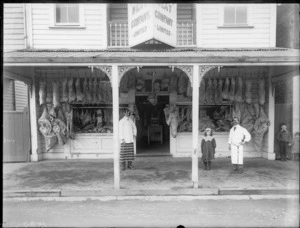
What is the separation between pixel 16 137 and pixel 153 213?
726 cm

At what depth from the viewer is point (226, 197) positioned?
6.25 metres

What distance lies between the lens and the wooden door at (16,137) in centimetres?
994

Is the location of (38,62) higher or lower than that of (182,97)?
higher

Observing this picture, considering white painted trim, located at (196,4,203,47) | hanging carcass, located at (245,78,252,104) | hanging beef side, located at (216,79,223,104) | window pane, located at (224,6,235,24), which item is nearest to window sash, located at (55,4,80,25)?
white painted trim, located at (196,4,203,47)

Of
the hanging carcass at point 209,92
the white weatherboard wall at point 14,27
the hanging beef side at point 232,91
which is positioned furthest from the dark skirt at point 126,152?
the white weatherboard wall at point 14,27

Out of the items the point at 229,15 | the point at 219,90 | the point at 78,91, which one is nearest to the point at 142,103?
the point at 78,91

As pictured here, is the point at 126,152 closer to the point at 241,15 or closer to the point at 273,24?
the point at 241,15

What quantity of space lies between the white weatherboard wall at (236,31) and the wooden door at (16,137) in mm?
7800

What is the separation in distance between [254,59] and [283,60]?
818 mm

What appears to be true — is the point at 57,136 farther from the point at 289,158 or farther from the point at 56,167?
the point at 289,158

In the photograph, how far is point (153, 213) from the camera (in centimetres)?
534

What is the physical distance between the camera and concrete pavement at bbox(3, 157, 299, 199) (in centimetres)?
641

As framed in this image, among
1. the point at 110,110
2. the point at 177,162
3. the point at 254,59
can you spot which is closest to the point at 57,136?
the point at 110,110

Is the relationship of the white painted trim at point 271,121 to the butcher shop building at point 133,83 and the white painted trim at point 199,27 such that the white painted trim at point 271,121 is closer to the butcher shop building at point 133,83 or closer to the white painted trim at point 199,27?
the butcher shop building at point 133,83
